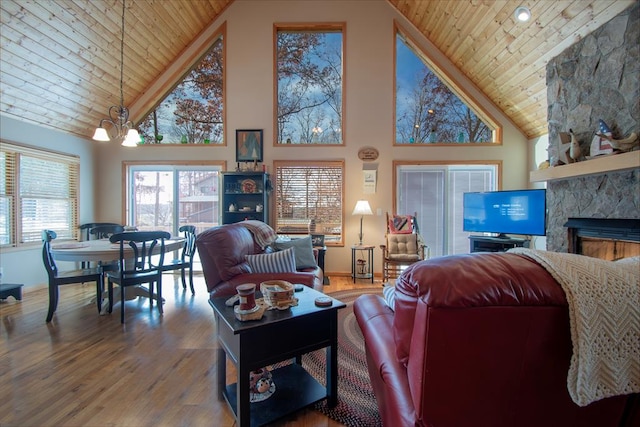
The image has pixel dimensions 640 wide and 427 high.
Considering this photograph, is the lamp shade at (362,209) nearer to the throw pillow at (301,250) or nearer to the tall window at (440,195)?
the tall window at (440,195)

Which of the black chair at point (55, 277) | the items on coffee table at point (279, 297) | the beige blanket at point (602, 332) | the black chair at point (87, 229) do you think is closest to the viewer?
the beige blanket at point (602, 332)

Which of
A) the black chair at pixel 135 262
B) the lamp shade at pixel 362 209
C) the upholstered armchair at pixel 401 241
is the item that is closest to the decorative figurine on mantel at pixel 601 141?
the upholstered armchair at pixel 401 241

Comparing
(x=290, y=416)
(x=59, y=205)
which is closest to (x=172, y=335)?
(x=290, y=416)

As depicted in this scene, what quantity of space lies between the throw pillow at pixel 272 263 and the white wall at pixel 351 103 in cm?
242

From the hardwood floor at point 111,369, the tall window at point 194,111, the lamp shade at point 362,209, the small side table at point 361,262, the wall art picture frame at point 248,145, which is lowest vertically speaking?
the hardwood floor at point 111,369

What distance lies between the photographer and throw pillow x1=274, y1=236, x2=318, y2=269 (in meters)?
3.23

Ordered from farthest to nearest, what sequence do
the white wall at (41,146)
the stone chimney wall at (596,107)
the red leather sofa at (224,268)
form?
the white wall at (41,146) < the stone chimney wall at (596,107) < the red leather sofa at (224,268)

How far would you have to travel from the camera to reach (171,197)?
5.26 m

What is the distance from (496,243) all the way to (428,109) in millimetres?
2497

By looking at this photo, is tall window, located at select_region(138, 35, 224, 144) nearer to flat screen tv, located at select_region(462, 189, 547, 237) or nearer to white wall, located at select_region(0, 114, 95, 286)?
white wall, located at select_region(0, 114, 95, 286)

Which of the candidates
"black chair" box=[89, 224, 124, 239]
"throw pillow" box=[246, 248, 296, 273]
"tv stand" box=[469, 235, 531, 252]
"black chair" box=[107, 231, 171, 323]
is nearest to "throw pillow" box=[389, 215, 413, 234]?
"tv stand" box=[469, 235, 531, 252]

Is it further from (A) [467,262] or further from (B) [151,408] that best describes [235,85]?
(A) [467,262]

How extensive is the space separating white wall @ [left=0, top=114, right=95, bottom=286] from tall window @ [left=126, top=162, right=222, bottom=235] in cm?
62

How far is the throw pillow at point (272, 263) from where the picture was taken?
8.38 ft
